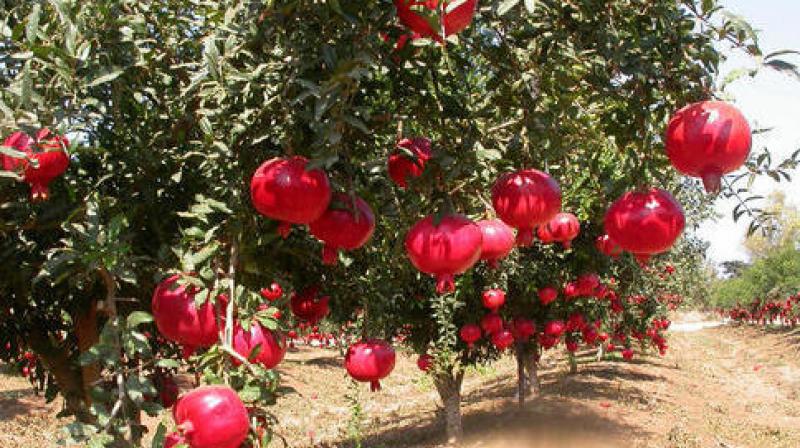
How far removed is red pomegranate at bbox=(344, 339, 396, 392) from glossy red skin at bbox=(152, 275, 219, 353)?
0.65 meters

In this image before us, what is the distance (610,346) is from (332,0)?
20.6m

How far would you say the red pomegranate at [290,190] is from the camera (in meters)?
1.27

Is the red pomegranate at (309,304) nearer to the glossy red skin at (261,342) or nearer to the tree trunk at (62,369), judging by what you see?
the glossy red skin at (261,342)

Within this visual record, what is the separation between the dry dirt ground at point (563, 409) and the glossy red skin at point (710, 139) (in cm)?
386

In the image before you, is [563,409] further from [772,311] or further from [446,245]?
[772,311]

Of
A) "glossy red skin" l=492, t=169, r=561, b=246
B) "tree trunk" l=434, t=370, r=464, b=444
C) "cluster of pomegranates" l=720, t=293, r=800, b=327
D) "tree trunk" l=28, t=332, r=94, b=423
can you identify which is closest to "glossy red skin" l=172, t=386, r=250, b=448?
"glossy red skin" l=492, t=169, r=561, b=246

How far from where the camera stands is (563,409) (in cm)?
1140

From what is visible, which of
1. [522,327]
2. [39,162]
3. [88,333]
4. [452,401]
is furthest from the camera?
[452,401]

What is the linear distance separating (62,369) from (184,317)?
2.09 m

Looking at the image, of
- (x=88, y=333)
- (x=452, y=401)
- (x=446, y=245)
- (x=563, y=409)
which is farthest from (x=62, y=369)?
(x=563, y=409)

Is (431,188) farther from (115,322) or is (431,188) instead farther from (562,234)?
(562,234)

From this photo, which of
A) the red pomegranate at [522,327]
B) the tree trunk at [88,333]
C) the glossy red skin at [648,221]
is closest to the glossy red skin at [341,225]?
the glossy red skin at [648,221]

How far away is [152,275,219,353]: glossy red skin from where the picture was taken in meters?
1.43

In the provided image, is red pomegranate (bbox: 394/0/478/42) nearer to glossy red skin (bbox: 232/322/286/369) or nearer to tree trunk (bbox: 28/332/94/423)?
glossy red skin (bbox: 232/322/286/369)
